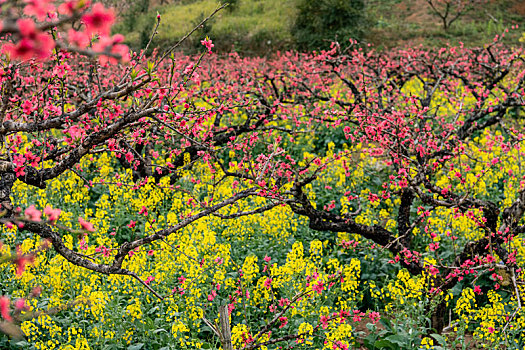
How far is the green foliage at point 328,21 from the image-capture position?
2638 centimetres

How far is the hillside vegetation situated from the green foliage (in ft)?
0.23

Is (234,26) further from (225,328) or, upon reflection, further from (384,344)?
(225,328)

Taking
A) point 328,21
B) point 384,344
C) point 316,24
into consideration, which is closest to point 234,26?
point 316,24

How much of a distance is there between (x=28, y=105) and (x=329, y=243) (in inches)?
239

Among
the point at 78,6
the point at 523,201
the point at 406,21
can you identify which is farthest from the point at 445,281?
the point at 406,21

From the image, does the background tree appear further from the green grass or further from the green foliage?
the green grass

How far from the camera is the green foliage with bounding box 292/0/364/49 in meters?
26.4

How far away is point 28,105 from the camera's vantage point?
13.7ft

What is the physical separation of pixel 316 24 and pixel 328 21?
0.64 meters

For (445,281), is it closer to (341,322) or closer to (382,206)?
(341,322)

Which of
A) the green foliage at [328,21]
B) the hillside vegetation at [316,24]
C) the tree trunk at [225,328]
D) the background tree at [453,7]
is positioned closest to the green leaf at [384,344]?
the tree trunk at [225,328]

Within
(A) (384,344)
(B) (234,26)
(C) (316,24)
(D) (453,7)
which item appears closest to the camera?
(A) (384,344)

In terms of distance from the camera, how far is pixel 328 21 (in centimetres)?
2672

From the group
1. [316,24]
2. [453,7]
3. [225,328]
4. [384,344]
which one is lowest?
[384,344]
